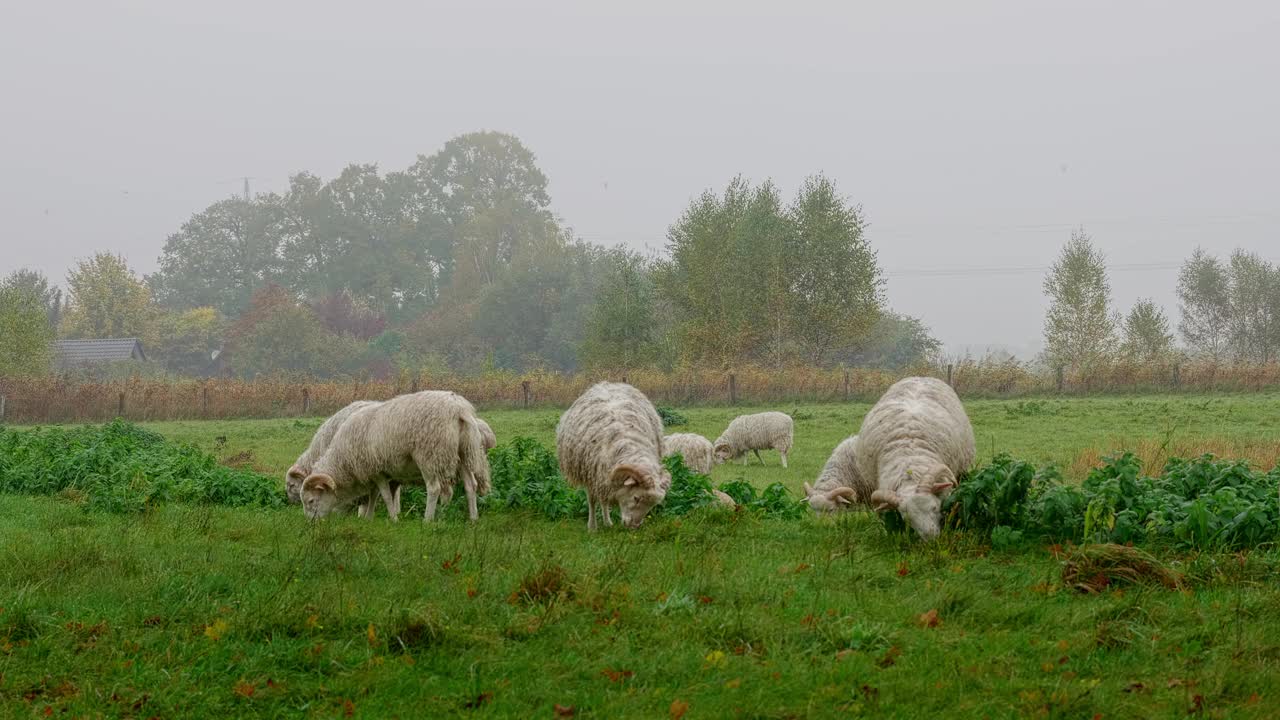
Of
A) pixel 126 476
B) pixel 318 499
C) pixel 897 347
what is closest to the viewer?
pixel 318 499

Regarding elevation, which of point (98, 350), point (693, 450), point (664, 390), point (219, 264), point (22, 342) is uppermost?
point (219, 264)

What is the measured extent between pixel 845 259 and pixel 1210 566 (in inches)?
2065

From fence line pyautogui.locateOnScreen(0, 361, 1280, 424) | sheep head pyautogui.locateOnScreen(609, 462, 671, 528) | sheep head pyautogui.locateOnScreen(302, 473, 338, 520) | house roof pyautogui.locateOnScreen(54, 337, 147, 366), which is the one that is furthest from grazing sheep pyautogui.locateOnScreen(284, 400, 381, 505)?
house roof pyautogui.locateOnScreen(54, 337, 147, 366)

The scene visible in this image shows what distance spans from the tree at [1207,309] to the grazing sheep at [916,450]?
3186 inches

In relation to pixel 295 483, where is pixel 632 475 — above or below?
above

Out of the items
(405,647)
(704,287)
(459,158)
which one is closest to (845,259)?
(704,287)

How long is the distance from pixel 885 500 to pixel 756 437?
13.0 m

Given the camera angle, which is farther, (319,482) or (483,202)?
(483,202)

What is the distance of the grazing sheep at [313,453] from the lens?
13664 mm

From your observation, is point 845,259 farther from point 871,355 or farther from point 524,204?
point 524,204

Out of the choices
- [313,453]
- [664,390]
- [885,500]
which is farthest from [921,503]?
[664,390]

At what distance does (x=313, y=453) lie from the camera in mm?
14500

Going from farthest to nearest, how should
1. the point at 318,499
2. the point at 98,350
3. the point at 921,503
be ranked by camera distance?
1. the point at 98,350
2. the point at 318,499
3. the point at 921,503

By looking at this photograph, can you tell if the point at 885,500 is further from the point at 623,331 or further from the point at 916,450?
the point at 623,331
